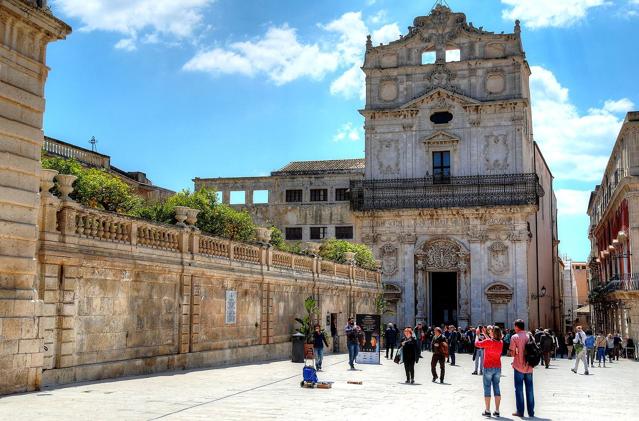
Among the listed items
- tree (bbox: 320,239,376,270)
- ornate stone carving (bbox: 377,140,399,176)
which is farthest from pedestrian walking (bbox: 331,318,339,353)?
ornate stone carving (bbox: 377,140,399,176)

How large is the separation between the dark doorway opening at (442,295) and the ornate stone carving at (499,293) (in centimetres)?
301

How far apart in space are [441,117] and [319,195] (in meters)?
14.7

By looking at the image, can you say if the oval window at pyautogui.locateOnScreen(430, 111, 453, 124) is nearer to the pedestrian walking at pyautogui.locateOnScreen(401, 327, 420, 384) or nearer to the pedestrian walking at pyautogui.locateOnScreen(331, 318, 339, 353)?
the pedestrian walking at pyautogui.locateOnScreen(331, 318, 339, 353)

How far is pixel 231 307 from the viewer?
22344 mm

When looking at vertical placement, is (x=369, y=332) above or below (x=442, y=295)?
below

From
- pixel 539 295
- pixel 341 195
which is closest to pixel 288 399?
pixel 539 295

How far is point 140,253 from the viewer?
57.6 ft

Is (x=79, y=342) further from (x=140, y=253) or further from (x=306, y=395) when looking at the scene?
(x=306, y=395)

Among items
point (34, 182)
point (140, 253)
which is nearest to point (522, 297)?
point (140, 253)

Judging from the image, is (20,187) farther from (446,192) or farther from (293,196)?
(293,196)

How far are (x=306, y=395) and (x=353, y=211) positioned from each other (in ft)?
108

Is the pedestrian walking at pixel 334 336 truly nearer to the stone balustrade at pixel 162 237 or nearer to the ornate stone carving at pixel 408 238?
the stone balustrade at pixel 162 237

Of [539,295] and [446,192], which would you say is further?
[539,295]

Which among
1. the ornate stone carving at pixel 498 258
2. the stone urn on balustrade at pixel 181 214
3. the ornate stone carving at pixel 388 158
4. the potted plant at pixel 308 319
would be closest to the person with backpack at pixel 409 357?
the stone urn on balustrade at pixel 181 214
